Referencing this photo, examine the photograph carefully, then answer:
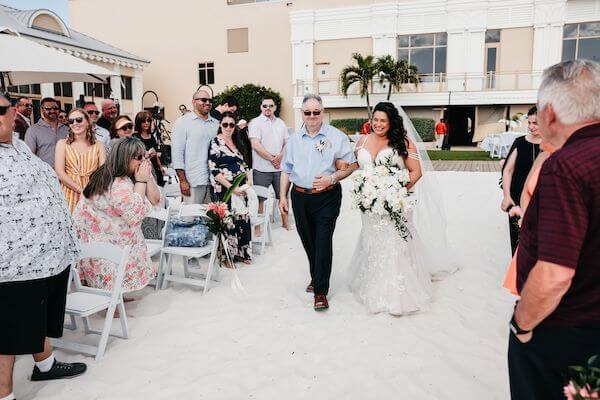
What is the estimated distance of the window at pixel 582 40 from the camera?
25516mm

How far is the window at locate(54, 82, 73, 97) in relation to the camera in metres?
23.1

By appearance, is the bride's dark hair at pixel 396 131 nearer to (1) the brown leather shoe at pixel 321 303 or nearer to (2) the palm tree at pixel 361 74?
(1) the brown leather shoe at pixel 321 303

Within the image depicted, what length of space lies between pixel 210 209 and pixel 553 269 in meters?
4.00

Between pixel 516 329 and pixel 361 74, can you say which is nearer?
pixel 516 329

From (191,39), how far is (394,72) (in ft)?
47.5

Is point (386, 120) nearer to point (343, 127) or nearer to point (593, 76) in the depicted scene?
point (593, 76)

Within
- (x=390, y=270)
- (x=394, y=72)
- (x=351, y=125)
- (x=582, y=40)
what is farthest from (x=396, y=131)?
(x=582, y=40)

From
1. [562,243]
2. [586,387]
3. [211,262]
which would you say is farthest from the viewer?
[211,262]

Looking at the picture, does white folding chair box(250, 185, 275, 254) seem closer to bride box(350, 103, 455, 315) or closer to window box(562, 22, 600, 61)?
bride box(350, 103, 455, 315)

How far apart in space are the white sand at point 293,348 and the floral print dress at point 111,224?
510 mm

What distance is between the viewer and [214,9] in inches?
1251

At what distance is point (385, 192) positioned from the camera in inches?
176

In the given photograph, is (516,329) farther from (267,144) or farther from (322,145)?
(267,144)

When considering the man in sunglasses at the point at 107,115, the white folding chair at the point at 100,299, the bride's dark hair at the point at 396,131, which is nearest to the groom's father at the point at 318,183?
the bride's dark hair at the point at 396,131
